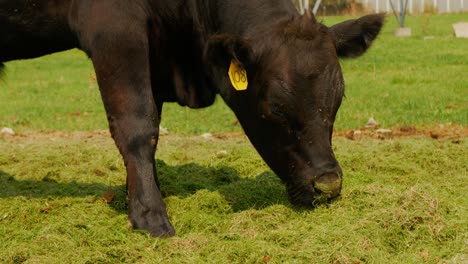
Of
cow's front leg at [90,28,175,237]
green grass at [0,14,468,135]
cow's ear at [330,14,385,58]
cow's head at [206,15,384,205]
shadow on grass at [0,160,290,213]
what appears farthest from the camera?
green grass at [0,14,468,135]

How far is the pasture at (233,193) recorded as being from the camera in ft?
15.6

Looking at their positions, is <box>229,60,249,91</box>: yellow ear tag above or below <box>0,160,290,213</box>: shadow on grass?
above

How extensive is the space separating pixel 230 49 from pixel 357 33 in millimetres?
1046

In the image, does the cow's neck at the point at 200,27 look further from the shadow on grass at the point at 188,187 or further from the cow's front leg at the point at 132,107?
the shadow on grass at the point at 188,187

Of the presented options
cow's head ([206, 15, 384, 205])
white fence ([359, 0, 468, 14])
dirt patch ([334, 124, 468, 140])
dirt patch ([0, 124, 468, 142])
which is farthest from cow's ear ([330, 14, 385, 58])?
white fence ([359, 0, 468, 14])

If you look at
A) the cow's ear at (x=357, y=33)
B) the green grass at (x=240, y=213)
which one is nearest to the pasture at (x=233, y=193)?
the green grass at (x=240, y=213)

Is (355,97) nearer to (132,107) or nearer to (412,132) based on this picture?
(412,132)

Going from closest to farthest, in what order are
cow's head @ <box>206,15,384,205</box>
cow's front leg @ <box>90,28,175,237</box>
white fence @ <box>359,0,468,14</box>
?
1. cow's head @ <box>206,15,384,205</box>
2. cow's front leg @ <box>90,28,175,237</box>
3. white fence @ <box>359,0,468,14</box>

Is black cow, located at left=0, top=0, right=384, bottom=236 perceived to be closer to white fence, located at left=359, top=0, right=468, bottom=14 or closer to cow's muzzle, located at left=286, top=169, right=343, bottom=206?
cow's muzzle, located at left=286, top=169, right=343, bottom=206

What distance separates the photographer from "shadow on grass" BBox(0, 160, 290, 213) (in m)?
6.07

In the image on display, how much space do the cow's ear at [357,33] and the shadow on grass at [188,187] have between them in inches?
47.1

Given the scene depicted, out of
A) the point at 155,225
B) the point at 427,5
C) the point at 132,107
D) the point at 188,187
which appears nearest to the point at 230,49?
the point at 132,107

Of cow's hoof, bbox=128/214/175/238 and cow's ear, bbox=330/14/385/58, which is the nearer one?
cow's hoof, bbox=128/214/175/238

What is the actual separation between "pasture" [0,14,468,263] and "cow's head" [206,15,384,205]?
0.26m
